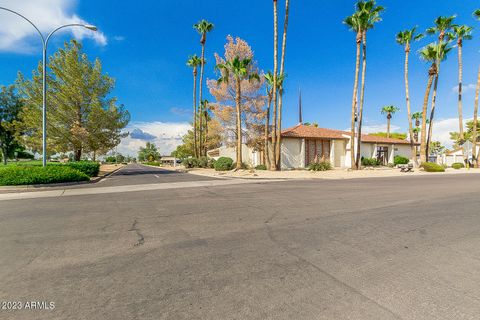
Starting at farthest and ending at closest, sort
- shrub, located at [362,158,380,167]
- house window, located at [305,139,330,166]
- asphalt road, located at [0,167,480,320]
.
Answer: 1. shrub, located at [362,158,380,167]
2. house window, located at [305,139,330,166]
3. asphalt road, located at [0,167,480,320]

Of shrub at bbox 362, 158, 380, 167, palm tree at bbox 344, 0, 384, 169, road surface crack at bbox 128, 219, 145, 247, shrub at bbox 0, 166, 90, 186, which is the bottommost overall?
road surface crack at bbox 128, 219, 145, 247

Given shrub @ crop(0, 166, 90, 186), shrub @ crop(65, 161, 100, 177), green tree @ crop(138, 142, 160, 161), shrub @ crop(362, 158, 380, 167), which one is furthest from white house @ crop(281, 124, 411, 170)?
green tree @ crop(138, 142, 160, 161)

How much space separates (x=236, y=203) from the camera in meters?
8.47

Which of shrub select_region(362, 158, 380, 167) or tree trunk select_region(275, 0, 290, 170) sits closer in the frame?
tree trunk select_region(275, 0, 290, 170)

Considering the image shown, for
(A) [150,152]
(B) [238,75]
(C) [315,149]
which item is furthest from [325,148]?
(A) [150,152]

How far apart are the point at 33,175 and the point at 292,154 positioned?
933 inches

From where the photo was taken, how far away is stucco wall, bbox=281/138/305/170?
28125mm

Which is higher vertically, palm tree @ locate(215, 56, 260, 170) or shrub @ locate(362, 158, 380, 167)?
palm tree @ locate(215, 56, 260, 170)

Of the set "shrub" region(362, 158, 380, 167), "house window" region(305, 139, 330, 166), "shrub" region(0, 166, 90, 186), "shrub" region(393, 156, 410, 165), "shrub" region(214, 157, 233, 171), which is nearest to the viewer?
"shrub" region(0, 166, 90, 186)

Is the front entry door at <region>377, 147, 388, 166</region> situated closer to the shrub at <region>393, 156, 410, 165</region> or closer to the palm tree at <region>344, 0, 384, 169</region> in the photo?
the shrub at <region>393, 156, 410, 165</region>

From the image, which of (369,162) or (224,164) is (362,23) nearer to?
(369,162)

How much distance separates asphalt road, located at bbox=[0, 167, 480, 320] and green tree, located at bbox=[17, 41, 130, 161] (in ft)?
65.0

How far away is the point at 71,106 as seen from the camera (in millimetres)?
23234

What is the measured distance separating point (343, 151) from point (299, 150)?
7.41m
